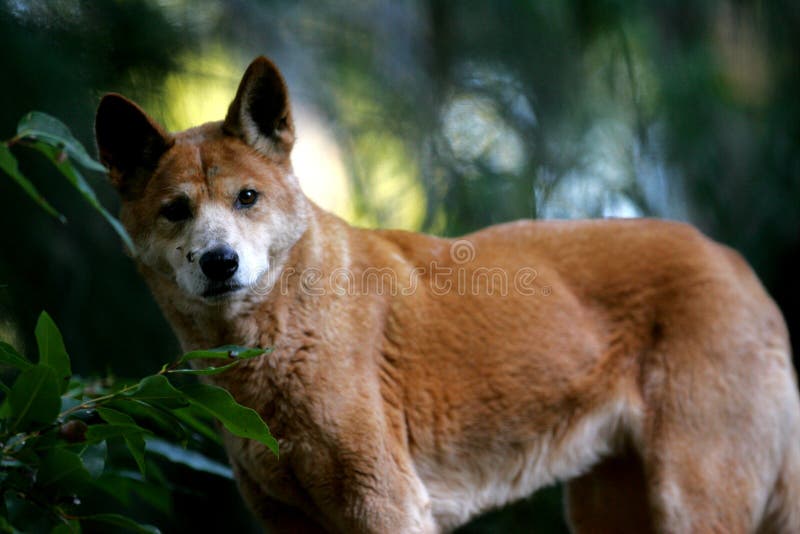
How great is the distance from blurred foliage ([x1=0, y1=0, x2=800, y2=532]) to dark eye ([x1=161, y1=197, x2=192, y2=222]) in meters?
2.00

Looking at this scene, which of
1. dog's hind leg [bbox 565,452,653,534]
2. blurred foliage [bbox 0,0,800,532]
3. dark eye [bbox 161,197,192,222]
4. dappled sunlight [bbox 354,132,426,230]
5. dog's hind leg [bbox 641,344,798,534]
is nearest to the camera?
dark eye [bbox 161,197,192,222]

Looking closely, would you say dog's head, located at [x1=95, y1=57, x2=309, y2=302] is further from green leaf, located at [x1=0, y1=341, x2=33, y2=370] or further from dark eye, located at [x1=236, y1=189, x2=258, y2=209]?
green leaf, located at [x1=0, y1=341, x2=33, y2=370]

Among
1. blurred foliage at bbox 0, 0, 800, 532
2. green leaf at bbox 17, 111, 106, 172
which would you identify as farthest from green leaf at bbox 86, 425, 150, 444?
blurred foliage at bbox 0, 0, 800, 532

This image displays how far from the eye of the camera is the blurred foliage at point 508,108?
4707 mm

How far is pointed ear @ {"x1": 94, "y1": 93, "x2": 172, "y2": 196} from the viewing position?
2.70m

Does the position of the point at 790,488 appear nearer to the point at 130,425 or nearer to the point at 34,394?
the point at 130,425

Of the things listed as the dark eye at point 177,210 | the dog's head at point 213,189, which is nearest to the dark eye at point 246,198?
the dog's head at point 213,189

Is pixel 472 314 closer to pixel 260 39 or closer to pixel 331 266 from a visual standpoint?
pixel 331 266

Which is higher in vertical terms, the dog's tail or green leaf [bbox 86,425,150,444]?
green leaf [bbox 86,425,150,444]

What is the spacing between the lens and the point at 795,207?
18.4 ft

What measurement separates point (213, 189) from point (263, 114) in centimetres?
35

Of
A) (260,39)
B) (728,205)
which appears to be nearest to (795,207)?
(728,205)

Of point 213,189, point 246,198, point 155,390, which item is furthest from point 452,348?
point 155,390

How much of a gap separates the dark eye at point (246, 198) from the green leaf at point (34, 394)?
109cm
